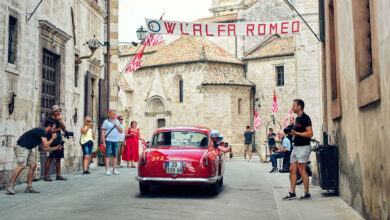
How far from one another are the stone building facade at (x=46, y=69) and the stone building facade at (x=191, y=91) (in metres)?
21.0

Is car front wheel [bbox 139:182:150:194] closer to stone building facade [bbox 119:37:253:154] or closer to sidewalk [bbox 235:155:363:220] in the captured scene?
sidewalk [bbox 235:155:363:220]

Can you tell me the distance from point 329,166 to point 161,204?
3.50 meters

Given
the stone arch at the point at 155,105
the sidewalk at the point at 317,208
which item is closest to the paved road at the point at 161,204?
the sidewalk at the point at 317,208

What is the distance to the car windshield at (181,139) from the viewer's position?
10391mm

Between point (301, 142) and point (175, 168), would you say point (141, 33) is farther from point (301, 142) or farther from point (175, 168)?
point (301, 142)

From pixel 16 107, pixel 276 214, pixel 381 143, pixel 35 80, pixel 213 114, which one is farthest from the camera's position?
pixel 213 114

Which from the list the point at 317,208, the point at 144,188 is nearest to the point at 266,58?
the point at 144,188

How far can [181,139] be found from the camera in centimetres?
1055

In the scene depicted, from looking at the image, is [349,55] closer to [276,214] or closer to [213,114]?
[276,214]

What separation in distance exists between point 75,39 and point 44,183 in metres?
6.63

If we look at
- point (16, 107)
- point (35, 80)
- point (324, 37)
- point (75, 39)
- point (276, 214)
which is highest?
point (75, 39)

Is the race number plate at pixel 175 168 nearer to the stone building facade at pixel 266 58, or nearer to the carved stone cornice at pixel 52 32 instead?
the carved stone cornice at pixel 52 32

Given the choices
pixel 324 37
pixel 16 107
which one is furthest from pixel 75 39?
pixel 324 37

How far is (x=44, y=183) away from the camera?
12242mm
